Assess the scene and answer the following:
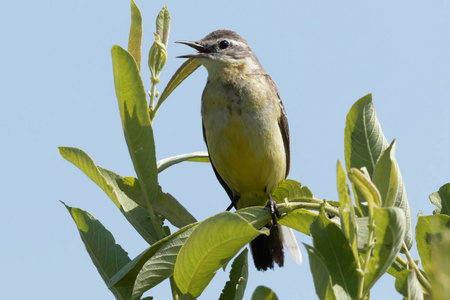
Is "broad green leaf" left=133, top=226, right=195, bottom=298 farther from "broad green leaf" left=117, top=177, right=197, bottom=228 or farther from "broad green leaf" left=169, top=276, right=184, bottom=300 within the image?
"broad green leaf" left=117, top=177, right=197, bottom=228

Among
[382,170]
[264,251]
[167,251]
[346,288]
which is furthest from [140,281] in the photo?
[264,251]

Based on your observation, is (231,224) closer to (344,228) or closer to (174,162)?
(344,228)

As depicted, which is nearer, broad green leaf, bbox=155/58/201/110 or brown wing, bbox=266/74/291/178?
broad green leaf, bbox=155/58/201/110

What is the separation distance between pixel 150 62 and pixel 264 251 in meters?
3.41

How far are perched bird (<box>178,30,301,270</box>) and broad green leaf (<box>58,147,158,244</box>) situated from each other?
242 cm

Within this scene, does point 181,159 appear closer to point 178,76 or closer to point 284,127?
point 178,76

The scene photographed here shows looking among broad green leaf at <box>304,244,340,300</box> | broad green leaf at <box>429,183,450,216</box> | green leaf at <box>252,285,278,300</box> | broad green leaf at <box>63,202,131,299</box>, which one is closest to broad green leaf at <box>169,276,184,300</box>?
broad green leaf at <box>63,202,131,299</box>

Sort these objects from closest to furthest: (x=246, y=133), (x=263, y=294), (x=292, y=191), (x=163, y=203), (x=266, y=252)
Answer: (x=263, y=294) < (x=292, y=191) < (x=163, y=203) < (x=246, y=133) < (x=266, y=252)

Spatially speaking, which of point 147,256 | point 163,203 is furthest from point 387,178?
point 163,203

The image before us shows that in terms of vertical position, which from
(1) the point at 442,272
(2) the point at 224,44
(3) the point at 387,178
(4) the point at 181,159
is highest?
(2) the point at 224,44

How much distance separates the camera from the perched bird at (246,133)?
6023 millimetres

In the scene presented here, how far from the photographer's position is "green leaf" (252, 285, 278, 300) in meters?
2.21

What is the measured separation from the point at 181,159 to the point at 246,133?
6.55 feet

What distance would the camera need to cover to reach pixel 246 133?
235 inches
